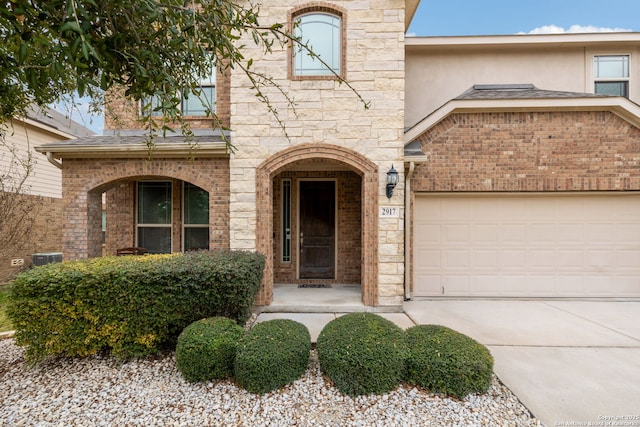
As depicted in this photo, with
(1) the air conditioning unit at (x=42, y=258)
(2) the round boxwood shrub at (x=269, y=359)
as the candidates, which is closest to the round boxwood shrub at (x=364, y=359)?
(2) the round boxwood shrub at (x=269, y=359)

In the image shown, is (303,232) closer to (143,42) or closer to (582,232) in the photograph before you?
(143,42)

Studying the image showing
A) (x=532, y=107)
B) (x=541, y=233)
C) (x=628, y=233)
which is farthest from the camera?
(x=541, y=233)

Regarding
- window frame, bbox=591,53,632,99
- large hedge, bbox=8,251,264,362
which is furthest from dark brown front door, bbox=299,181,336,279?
window frame, bbox=591,53,632,99

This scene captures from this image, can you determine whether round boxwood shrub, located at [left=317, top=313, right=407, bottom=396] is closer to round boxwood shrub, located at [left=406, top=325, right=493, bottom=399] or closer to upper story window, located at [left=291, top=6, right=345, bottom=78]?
round boxwood shrub, located at [left=406, top=325, right=493, bottom=399]

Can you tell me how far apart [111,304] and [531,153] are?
7.73m

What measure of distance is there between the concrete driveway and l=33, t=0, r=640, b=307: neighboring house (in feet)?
2.40

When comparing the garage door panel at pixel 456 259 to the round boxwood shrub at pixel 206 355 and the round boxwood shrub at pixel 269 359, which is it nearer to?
the round boxwood shrub at pixel 269 359

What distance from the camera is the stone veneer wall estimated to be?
5.38m

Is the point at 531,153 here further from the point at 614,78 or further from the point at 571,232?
the point at 614,78

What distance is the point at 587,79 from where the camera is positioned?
24.1 feet

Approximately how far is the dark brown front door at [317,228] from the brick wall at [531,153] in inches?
84.3

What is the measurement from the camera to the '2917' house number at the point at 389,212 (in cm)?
539

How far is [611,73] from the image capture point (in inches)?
291

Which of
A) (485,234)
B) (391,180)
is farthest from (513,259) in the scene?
(391,180)
